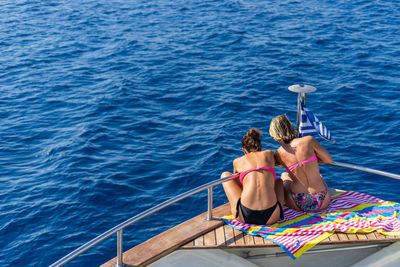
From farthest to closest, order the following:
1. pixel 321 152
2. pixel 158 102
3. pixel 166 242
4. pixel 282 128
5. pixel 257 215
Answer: pixel 158 102 < pixel 321 152 < pixel 282 128 < pixel 257 215 < pixel 166 242

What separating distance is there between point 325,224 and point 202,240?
180 cm

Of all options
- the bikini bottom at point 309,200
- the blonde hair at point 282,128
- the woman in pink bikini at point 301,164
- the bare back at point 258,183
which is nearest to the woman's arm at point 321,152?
the woman in pink bikini at point 301,164

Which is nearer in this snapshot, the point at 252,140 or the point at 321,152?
the point at 252,140

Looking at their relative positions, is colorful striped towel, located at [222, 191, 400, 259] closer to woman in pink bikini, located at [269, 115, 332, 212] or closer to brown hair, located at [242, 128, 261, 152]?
woman in pink bikini, located at [269, 115, 332, 212]

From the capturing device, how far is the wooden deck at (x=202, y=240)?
696 centimetres

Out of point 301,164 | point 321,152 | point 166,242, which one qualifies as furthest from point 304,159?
point 166,242

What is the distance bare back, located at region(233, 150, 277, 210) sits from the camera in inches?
285

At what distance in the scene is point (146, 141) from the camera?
572 inches

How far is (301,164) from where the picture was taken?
756 centimetres

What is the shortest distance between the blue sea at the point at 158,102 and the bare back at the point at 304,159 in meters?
4.20

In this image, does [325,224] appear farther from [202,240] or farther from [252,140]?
[202,240]

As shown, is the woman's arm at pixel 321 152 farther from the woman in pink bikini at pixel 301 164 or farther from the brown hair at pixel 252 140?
the brown hair at pixel 252 140

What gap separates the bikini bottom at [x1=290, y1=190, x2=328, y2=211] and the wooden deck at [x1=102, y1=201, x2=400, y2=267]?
647 mm

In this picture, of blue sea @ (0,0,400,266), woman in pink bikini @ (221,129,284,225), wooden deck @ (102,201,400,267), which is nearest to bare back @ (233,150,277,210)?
woman in pink bikini @ (221,129,284,225)
